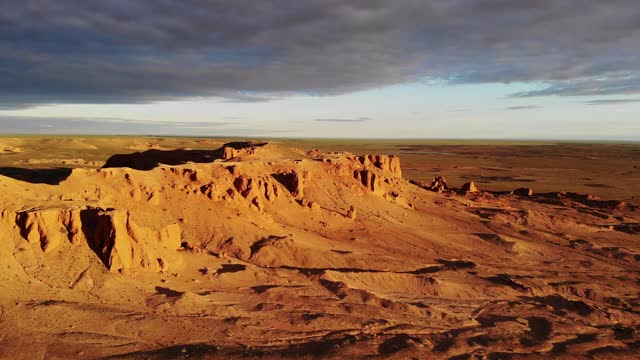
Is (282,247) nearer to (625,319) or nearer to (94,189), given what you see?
(94,189)

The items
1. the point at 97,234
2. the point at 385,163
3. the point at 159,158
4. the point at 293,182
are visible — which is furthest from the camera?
the point at 385,163

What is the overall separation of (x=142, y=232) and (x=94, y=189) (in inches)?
149

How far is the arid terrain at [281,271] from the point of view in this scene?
16312mm

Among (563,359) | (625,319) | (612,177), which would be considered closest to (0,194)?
(563,359)

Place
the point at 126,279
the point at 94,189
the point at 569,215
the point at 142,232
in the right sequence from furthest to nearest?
the point at 569,215
the point at 94,189
the point at 142,232
the point at 126,279

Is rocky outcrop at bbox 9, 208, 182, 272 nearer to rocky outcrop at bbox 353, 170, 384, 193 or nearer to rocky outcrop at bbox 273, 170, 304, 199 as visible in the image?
rocky outcrop at bbox 273, 170, 304, 199

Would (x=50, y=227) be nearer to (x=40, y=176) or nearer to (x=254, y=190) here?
(x=254, y=190)

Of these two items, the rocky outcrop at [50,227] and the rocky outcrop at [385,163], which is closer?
the rocky outcrop at [50,227]

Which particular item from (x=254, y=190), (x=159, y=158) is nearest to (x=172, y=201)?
(x=254, y=190)

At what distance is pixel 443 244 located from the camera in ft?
102

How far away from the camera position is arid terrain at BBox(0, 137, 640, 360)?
53.5ft

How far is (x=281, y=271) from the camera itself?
2331 cm

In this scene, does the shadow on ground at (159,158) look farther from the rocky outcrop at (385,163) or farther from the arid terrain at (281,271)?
the rocky outcrop at (385,163)

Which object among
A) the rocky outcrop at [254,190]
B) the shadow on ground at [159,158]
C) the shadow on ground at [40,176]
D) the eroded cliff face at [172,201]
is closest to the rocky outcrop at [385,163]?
the eroded cliff face at [172,201]
